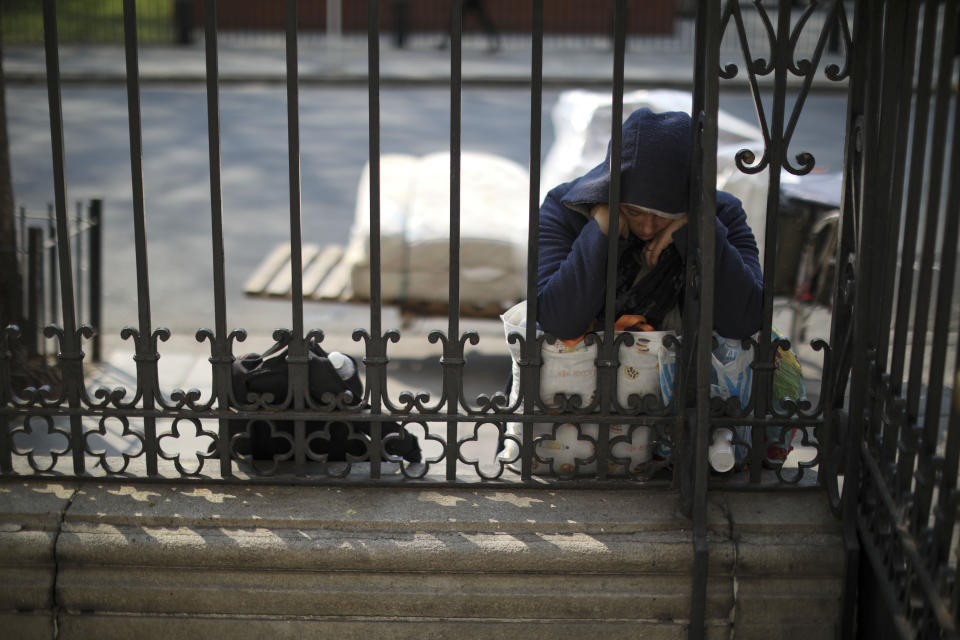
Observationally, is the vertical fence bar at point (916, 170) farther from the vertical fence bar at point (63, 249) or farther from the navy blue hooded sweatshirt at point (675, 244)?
the vertical fence bar at point (63, 249)

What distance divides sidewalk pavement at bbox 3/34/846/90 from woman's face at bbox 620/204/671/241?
45.2 ft

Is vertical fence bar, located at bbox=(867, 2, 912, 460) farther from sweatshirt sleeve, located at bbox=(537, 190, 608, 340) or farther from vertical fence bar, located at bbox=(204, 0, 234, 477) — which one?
vertical fence bar, located at bbox=(204, 0, 234, 477)

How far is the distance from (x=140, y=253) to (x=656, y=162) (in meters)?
1.54

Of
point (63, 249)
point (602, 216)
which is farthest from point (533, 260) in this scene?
point (63, 249)

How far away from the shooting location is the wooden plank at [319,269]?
6.71m

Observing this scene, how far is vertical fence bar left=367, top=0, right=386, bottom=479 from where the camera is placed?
308cm

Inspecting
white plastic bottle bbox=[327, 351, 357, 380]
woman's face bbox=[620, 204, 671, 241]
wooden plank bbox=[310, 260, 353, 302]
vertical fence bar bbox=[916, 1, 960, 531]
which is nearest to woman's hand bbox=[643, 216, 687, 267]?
woman's face bbox=[620, 204, 671, 241]

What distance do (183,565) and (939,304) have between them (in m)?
2.20

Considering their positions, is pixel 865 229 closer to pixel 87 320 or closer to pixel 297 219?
pixel 297 219

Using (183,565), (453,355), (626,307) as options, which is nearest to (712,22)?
(626,307)

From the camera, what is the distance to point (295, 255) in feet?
10.7

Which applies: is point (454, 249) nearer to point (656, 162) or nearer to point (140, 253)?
point (656, 162)

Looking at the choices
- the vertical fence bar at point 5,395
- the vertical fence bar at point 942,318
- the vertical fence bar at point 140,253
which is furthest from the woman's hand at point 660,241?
the vertical fence bar at point 5,395

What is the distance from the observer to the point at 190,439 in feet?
16.4
